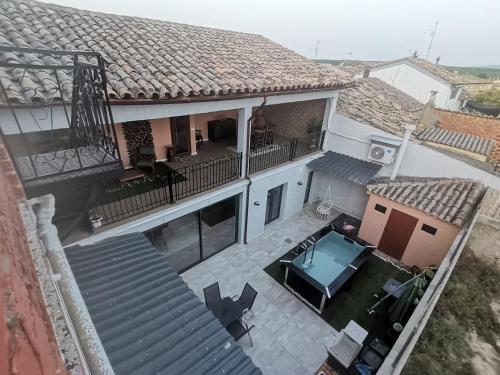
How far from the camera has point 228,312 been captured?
7887 mm

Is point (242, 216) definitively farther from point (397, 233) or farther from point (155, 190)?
point (397, 233)

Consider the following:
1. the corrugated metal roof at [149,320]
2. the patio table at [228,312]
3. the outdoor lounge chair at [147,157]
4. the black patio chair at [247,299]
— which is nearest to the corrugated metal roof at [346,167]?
the black patio chair at [247,299]

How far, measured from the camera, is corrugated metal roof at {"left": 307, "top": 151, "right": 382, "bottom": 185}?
1185 centimetres

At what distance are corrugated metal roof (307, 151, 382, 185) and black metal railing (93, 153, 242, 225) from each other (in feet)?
15.9

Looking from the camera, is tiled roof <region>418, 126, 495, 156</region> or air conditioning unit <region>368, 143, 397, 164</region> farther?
tiled roof <region>418, 126, 495, 156</region>

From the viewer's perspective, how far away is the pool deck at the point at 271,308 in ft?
24.8

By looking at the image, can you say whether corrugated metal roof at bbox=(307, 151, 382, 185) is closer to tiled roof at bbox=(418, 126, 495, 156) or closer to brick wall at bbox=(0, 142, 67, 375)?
tiled roof at bbox=(418, 126, 495, 156)

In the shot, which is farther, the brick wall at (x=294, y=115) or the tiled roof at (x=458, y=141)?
the brick wall at (x=294, y=115)

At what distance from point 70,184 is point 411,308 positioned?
949cm

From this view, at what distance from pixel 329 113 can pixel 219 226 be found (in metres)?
7.37

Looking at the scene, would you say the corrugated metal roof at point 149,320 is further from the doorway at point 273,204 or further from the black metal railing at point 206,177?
the doorway at point 273,204

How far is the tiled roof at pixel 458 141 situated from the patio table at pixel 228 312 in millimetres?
12069

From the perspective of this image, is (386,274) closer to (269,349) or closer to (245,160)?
(269,349)

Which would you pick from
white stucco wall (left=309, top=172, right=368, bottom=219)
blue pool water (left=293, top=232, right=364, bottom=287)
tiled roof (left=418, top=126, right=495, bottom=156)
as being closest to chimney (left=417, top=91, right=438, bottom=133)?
tiled roof (left=418, top=126, right=495, bottom=156)
